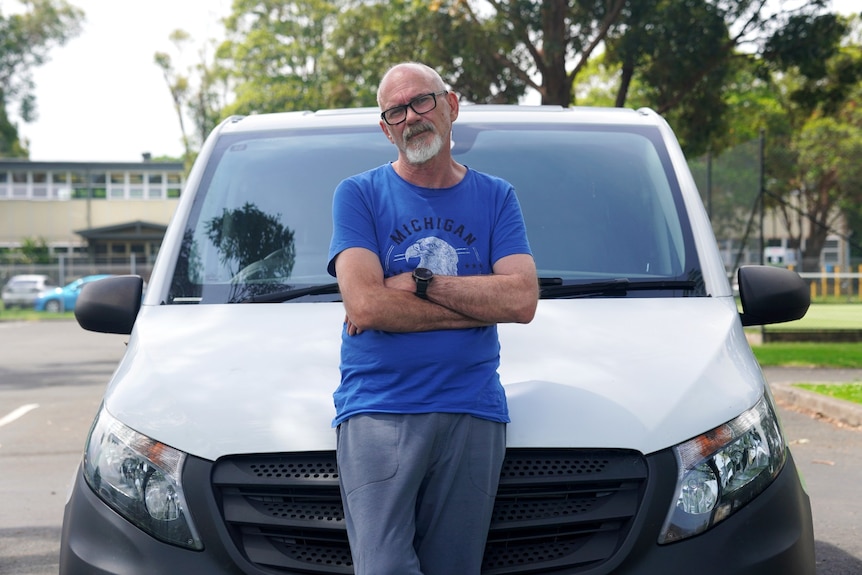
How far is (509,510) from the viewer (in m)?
2.70

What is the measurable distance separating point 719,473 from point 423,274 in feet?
2.80

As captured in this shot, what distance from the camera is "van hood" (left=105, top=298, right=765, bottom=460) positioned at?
2756 mm

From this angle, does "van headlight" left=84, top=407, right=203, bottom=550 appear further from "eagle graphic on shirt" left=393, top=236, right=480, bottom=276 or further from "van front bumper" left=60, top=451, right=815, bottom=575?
"eagle graphic on shirt" left=393, top=236, right=480, bottom=276

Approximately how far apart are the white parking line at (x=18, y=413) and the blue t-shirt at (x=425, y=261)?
27.3ft

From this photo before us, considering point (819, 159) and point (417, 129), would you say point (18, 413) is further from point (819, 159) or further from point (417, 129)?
point (819, 159)

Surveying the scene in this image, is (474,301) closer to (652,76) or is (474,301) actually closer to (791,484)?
(791,484)

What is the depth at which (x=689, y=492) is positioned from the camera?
272 cm

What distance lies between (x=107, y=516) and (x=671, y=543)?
4.41 feet

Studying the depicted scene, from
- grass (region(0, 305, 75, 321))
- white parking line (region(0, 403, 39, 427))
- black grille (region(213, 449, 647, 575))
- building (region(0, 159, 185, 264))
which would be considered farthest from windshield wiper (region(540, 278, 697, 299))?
building (region(0, 159, 185, 264))

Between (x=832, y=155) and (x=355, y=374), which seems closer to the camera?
(x=355, y=374)

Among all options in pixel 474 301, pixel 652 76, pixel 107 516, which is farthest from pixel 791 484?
pixel 652 76

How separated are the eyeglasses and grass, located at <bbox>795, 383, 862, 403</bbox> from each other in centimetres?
846

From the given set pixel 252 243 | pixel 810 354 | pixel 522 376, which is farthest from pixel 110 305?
pixel 810 354

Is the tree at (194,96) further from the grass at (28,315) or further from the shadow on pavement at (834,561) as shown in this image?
the shadow on pavement at (834,561)
